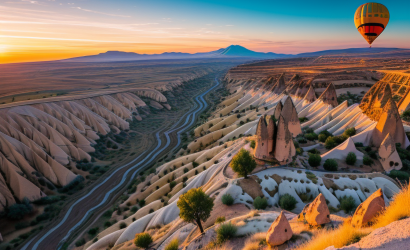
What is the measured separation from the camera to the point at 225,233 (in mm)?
13578

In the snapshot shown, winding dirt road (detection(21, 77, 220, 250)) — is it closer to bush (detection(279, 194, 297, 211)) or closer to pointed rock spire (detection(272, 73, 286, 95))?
bush (detection(279, 194, 297, 211))

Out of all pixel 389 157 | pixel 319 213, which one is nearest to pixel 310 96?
pixel 389 157

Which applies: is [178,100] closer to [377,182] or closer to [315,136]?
[315,136]

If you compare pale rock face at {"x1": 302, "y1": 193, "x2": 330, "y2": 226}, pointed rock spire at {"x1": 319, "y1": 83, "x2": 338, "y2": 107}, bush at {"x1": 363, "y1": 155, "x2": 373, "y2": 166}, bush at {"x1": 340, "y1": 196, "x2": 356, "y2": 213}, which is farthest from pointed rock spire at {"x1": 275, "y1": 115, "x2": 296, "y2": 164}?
pointed rock spire at {"x1": 319, "y1": 83, "x2": 338, "y2": 107}

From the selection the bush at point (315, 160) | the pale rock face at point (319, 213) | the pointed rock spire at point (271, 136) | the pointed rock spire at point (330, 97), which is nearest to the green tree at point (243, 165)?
the pointed rock spire at point (271, 136)

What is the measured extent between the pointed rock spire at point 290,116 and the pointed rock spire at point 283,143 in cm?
979

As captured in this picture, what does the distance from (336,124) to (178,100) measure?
69407 millimetres

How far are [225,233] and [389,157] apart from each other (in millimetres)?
20505

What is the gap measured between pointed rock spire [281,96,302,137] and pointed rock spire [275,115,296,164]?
32.1 feet

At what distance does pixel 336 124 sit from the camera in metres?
37.2

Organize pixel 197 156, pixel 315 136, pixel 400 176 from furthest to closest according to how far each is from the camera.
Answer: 1. pixel 197 156
2. pixel 315 136
3. pixel 400 176

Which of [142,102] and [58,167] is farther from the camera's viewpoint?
[142,102]

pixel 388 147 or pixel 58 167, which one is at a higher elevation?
pixel 388 147

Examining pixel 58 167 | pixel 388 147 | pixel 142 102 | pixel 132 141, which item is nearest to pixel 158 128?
pixel 132 141
